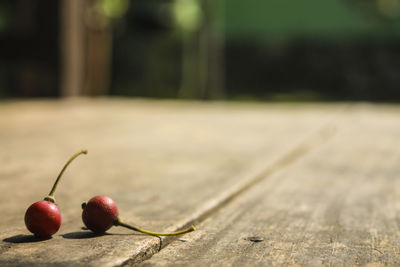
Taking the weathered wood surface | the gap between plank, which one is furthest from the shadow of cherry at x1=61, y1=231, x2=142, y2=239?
the gap between plank

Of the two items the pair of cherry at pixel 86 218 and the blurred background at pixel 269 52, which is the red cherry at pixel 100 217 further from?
the blurred background at pixel 269 52

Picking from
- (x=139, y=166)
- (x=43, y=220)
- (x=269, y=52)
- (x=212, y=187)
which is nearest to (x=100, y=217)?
(x=43, y=220)

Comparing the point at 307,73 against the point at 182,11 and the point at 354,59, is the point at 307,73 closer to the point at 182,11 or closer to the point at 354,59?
the point at 354,59

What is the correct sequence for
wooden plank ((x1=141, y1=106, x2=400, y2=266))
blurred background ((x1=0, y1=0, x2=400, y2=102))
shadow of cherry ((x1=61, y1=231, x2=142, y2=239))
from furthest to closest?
1. blurred background ((x1=0, y1=0, x2=400, y2=102))
2. shadow of cherry ((x1=61, y1=231, x2=142, y2=239))
3. wooden plank ((x1=141, y1=106, x2=400, y2=266))

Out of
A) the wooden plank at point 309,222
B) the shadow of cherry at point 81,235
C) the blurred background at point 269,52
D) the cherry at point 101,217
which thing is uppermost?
the blurred background at point 269,52

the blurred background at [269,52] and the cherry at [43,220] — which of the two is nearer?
the cherry at [43,220]

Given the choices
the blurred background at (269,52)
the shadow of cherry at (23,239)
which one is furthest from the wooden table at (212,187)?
the blurred background at (269,52)

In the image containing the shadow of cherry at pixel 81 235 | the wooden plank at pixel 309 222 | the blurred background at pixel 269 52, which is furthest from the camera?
the blurred background at pixel 269 52

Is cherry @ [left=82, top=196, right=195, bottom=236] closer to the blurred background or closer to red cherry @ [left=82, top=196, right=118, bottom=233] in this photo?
red cherry @ [left=82, top=196, right=118, bottom=233]

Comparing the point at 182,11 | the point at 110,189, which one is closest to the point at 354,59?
the point at 182,11
